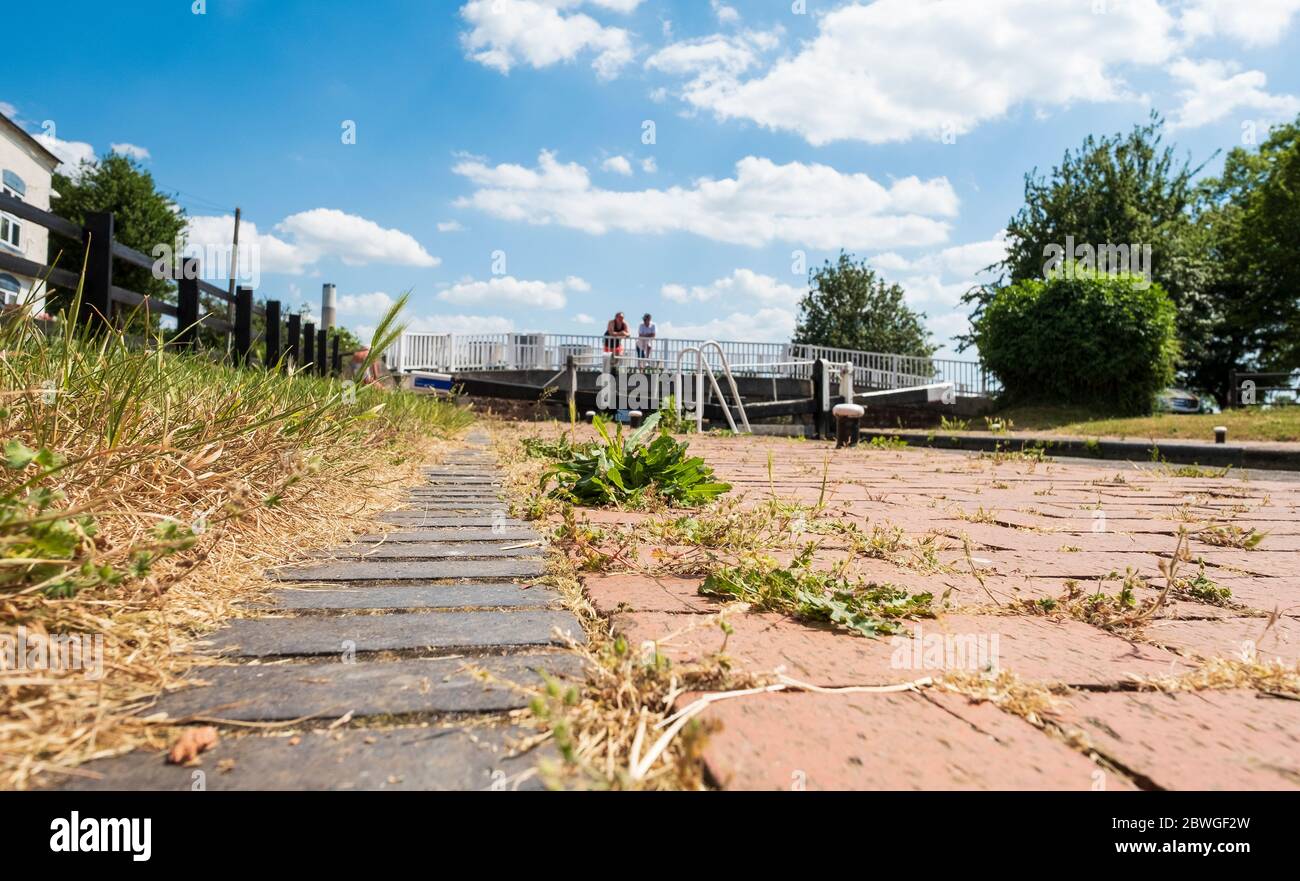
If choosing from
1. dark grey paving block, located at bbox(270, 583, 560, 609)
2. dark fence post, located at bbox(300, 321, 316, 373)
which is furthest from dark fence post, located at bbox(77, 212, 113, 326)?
dark fence post, located at bbox(300, 321, 316, 373)

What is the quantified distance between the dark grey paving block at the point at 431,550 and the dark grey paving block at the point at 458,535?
57 millimetres

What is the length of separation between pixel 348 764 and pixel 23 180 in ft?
99.7

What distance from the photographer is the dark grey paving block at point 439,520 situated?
2863mm

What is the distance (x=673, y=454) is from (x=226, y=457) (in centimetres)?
187

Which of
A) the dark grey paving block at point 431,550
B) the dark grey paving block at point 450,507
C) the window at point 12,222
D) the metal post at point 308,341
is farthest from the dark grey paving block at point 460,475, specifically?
the window at point 12,222

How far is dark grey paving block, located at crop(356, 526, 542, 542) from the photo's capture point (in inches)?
99.3

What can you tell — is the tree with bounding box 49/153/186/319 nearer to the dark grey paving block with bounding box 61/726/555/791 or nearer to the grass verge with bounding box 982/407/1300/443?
the grass verge with bounding box 982/407/1300/443

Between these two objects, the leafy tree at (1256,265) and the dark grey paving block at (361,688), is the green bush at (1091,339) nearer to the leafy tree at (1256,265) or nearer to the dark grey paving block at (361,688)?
the leafy tree at (1256,265)

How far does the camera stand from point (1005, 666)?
4.61 feet

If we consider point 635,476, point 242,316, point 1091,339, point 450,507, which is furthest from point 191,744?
point 1091,339

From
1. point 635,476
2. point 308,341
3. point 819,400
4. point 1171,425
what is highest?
point 308,341

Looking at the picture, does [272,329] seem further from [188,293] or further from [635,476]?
[635,476]

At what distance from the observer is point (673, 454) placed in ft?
11.6
